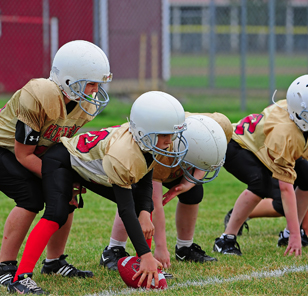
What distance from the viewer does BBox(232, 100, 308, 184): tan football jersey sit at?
13.0ft

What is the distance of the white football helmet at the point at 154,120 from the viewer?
316 cm

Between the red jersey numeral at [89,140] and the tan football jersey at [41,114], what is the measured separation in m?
0.17

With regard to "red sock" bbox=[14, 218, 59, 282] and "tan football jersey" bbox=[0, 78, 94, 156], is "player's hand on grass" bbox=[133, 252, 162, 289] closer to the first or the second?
"red sock" bbox=[14, 218, 59, 282]

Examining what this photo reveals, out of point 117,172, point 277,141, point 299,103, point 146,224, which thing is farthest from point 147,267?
point 299,103

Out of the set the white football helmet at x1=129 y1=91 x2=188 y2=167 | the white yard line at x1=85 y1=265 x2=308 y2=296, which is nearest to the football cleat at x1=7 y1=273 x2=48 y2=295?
the white yard line at x1=85 y1=265 x2=308 y2=296

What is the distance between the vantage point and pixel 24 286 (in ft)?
10.3

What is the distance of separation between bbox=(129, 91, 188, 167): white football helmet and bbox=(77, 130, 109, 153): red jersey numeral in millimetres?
315

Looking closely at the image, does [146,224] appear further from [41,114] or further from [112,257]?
[41,114]

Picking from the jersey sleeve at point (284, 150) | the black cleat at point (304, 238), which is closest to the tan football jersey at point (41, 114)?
the jersey sleeve at point (284, 150)

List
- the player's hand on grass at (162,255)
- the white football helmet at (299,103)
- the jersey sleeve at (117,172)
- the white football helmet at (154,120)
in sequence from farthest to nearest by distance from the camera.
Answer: the white football helmet at (299,103) < the player's hand on grass at (162,255) < the white football helmet at (154,120) < the jersey sleeve at (117,172)

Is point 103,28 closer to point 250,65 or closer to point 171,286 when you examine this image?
point 171,286

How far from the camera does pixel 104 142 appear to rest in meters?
3.40

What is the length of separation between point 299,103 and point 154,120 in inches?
52.2

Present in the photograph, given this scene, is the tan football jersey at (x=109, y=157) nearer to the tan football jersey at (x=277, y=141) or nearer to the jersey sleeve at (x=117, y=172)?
the jersey sleeve at (x=117, y=172)
